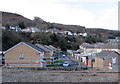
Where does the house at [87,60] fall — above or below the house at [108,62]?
below

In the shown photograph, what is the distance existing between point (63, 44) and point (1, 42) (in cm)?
2302

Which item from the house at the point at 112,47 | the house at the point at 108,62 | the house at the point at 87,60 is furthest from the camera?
the house at the point at 112,47

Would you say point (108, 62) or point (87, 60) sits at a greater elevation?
point (108, 62)

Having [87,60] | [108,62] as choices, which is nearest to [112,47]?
[87,60]

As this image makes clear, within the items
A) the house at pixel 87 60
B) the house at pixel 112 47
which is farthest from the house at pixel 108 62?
the house at pixel 112 47

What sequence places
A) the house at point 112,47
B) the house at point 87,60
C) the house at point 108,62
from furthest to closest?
1. the house at point 112,47
2. the house at point 87,60
3. the house at point 108,62

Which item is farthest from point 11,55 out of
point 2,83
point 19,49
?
point 2,83

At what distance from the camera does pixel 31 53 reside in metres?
16.8

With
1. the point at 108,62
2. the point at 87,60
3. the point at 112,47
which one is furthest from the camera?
the point at 112,47

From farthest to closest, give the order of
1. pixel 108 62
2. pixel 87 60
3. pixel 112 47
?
pixel 112 47, pixel 87 60, pixel 108 62

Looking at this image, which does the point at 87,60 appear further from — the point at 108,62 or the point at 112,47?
the point at 112,47

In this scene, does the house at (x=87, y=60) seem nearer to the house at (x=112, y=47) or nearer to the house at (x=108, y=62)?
the house at (x=108, y=62)

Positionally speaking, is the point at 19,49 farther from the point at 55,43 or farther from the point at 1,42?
the point at 55,43

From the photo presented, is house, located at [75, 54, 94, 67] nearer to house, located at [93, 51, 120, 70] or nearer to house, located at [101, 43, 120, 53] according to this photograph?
house, located at [93, 51, 120, 70]
